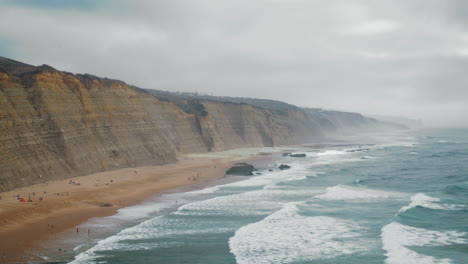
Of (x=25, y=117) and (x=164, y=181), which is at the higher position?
(x=25, y=117)

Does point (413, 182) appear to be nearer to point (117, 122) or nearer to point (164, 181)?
point (164, 181)

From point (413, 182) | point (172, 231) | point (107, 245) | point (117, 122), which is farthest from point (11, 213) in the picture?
point (413, 182)

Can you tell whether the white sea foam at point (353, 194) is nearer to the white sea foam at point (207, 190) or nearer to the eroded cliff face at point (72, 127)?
the white sea foam at point (207, 190)

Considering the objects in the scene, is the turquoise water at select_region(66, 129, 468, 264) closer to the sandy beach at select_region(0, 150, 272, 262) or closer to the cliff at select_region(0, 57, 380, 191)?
the sandy beach at select_region(0, 150, 272, 262)

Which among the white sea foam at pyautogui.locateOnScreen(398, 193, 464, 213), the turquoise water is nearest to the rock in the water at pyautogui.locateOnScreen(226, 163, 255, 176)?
the turquoise water

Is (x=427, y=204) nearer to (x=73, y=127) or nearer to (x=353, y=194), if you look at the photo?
(x=353, y=194)

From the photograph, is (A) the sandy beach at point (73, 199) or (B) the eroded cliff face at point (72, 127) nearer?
(A) the sandy beach at point (73, 199)

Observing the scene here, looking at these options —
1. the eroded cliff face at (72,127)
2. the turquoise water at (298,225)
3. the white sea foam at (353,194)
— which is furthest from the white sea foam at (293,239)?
the eroded cliff face at (72,127)
